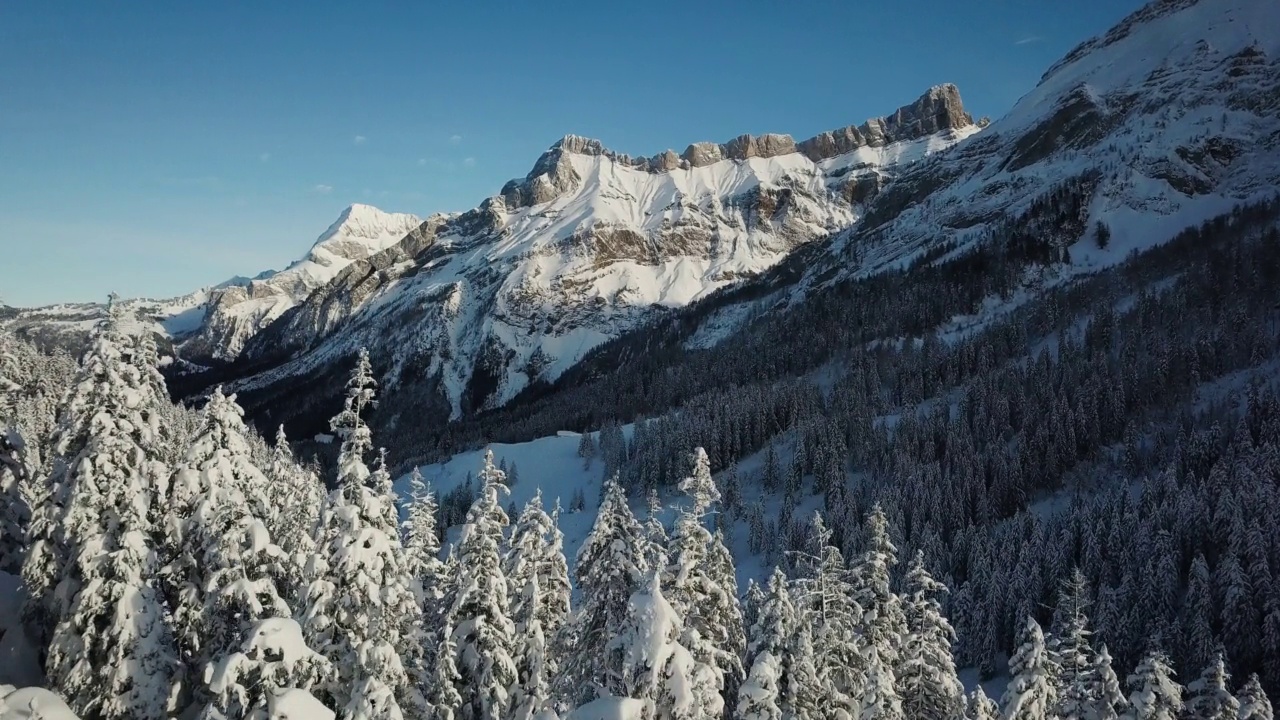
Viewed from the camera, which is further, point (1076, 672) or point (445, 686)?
point (1076, 672)

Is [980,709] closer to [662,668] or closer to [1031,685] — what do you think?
[1031,685]

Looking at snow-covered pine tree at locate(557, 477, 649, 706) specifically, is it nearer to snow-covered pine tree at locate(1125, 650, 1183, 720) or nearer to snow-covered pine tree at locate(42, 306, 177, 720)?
snow-covered pine tree at locate(42, 306, 177, 720)

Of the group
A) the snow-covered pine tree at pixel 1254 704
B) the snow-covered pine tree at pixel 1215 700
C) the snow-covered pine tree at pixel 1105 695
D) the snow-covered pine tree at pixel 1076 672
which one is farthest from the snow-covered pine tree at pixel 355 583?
the snow-covered pine tree at pixel 1254 704

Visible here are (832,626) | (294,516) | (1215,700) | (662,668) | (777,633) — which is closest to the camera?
(662,668)

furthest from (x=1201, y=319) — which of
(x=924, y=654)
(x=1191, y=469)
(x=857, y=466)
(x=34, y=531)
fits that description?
(x=34, y=531)

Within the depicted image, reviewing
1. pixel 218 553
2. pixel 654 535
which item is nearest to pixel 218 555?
pixel 218 553
